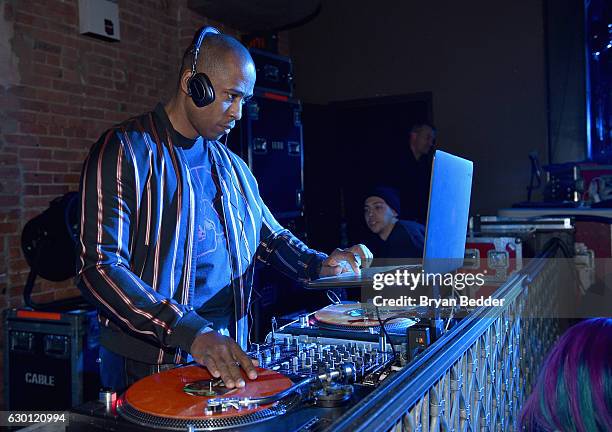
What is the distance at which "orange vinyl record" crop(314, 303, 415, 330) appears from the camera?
142 centimetres

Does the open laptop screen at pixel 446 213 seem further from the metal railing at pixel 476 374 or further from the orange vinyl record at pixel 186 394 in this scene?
the orange vinyl record at pixel 186 394

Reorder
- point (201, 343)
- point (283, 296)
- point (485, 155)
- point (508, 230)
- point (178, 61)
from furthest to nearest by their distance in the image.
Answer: point (485, 155) → point (178, 61) → point (283, 296) → point (508, 230) → point (201, 343)

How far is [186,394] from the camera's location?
3.10ft

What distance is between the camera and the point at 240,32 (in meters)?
5.57

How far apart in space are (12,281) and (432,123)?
12.4 ft

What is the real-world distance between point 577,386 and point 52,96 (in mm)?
3496

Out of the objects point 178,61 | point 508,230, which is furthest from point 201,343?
point 178,61

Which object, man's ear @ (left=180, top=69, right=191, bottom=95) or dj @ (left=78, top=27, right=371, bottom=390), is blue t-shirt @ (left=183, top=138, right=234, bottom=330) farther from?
man's ear @ (left=180, top=69, right=191, bottom=95)

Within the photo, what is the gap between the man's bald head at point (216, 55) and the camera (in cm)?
150

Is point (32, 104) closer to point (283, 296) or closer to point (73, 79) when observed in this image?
point (73, 79)

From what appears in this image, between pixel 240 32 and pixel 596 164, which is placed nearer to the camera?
pixel 596 164

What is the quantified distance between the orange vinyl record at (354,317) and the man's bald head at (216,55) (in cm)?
67

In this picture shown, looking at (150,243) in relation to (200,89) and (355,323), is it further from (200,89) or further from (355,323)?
(355,323)

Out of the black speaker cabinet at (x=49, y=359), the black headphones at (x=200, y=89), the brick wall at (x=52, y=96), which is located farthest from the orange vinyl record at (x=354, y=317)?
the brick wall at (x=52, y=96)
